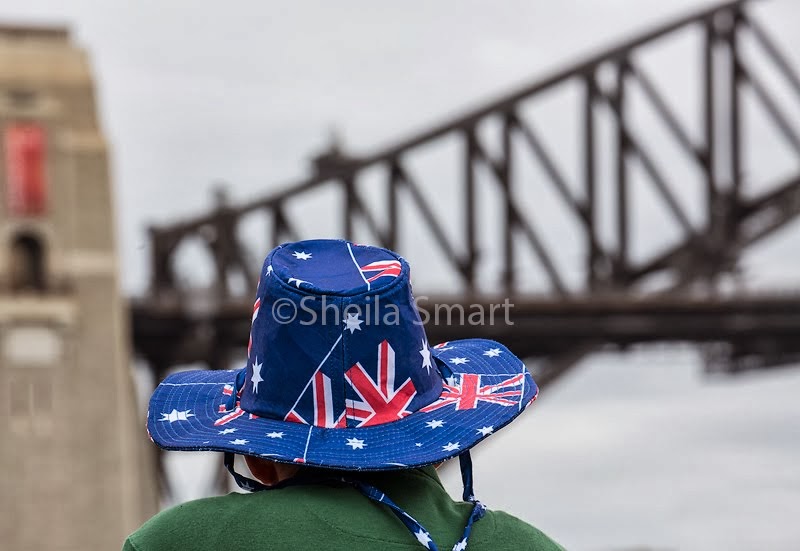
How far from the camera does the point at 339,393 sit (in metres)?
2.63

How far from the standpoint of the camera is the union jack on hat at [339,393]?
8.54 feet

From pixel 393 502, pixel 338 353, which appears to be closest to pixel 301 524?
pixel 393 502

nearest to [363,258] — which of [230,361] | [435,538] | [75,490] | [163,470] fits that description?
[435,538]

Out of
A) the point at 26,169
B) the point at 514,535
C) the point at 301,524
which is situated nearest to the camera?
the point at 301,524

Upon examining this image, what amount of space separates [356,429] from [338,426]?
0.03 metres

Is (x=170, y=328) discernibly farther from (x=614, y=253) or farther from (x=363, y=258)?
(x=363, y=258)

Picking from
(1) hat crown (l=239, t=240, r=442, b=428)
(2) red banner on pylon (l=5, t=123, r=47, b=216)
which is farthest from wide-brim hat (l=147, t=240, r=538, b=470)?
(2) red banner on pylon (l=5, t=123, r=47, b=216)

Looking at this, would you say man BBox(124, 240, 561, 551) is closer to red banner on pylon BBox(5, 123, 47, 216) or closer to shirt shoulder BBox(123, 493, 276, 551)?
shirt shoulder BBox(123, 493, 276, 551)

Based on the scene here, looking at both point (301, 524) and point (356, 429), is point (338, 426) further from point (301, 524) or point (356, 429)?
point (301, 524)

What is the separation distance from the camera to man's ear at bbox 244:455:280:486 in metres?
2.68

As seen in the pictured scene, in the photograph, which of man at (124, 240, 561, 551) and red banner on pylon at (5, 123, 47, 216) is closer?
man at (124, 240, 561, 551)

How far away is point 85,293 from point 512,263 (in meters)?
9.19

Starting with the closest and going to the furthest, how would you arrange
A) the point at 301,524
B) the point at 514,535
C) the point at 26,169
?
the point at 301,524 → the point at 514,535 → the point at 26,169

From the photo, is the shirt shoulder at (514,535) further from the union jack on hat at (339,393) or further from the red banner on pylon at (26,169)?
the red banner on pylon at (26,169)
